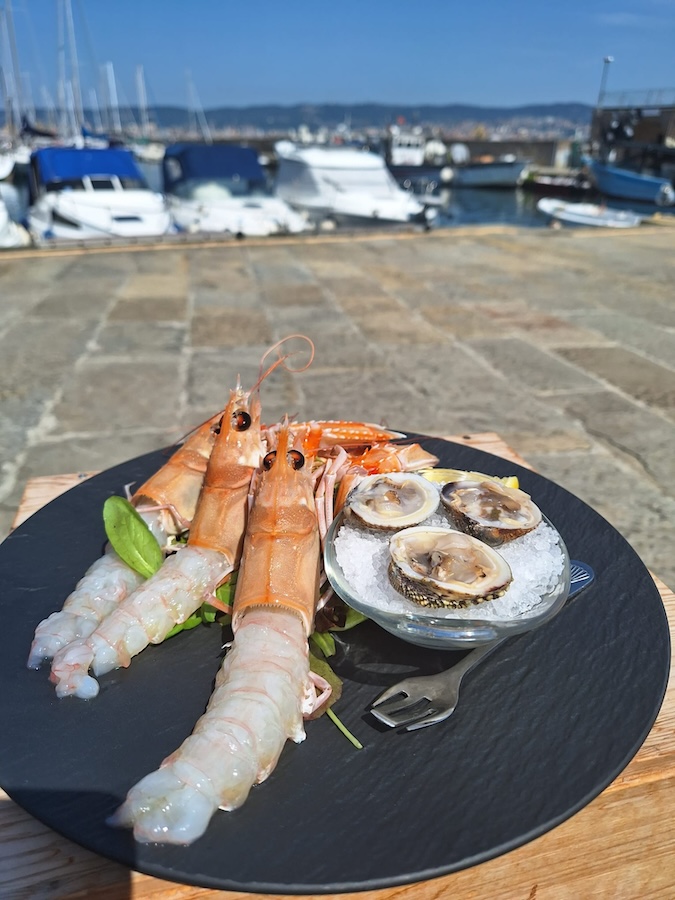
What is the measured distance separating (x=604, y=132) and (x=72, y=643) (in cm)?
4792

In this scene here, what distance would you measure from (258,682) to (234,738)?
0.48 feet

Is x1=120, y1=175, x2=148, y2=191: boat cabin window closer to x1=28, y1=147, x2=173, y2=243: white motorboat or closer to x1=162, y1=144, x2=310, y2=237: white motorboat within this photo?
x1=28, y1=147, x2=173, y2=243: white motorboat

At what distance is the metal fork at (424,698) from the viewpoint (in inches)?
52.9

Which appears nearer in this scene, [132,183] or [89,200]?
[89,200]

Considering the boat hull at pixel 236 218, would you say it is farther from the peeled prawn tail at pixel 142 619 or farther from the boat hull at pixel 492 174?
the boat hull at pixel 492 174

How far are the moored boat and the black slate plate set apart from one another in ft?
127

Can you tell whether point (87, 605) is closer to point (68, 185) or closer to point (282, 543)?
point (282, 543)

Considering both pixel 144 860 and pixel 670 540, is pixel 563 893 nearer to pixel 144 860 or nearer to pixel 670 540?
pixel 144 860

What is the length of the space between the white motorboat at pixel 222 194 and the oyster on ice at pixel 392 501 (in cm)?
1670

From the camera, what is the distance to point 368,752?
129 centimetres

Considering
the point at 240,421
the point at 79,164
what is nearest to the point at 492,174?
the point at 79,164

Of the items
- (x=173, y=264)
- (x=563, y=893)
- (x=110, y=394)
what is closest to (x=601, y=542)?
(x=563, y=893)

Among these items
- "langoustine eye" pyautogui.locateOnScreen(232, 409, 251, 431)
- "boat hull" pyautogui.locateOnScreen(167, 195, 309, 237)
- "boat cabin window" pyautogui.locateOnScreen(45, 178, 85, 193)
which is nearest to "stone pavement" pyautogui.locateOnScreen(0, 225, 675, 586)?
"langoustine eye" pyautogui.locateOnScreen(232, 409, 251, 431)

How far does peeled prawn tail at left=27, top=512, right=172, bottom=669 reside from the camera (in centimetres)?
151
